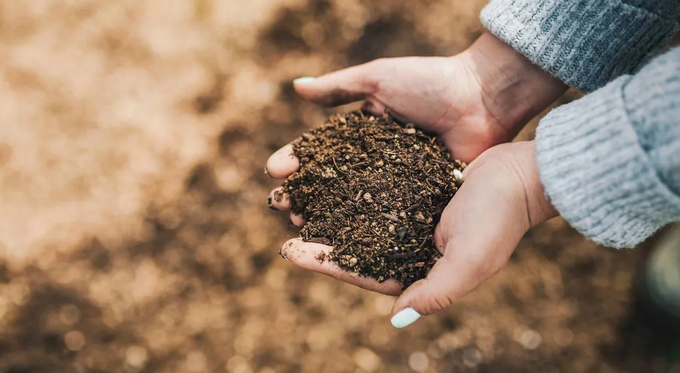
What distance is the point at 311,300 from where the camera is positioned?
294 centimetres

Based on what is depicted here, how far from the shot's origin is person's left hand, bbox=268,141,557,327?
162cm

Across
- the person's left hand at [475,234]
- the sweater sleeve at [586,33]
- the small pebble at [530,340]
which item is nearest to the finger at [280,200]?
the person's left hand at [475,234]

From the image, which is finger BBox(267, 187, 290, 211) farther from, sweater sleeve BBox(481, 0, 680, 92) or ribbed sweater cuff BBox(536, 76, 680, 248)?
sweater sleeve BBox(481, 0, 680, 92)

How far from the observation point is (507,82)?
221cm

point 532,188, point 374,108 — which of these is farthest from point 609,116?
point 374,108

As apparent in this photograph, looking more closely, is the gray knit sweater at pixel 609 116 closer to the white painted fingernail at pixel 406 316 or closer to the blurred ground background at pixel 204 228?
the white painted fingernail at pixel 406 316

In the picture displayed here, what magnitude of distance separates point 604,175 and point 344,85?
127 centimetres

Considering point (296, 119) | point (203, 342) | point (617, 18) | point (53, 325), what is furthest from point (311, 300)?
point (617, 18)

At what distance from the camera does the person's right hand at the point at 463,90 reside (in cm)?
220

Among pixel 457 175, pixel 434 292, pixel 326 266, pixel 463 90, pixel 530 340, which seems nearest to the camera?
pixel 434 292

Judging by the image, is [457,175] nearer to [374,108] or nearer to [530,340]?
[374,108]

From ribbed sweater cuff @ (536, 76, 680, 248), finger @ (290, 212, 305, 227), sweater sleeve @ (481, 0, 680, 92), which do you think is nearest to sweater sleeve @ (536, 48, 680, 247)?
ribbed sweater cuff @ (536, 76, 680, 248)

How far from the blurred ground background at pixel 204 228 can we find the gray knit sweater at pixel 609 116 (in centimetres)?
138

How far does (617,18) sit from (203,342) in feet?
9.13
